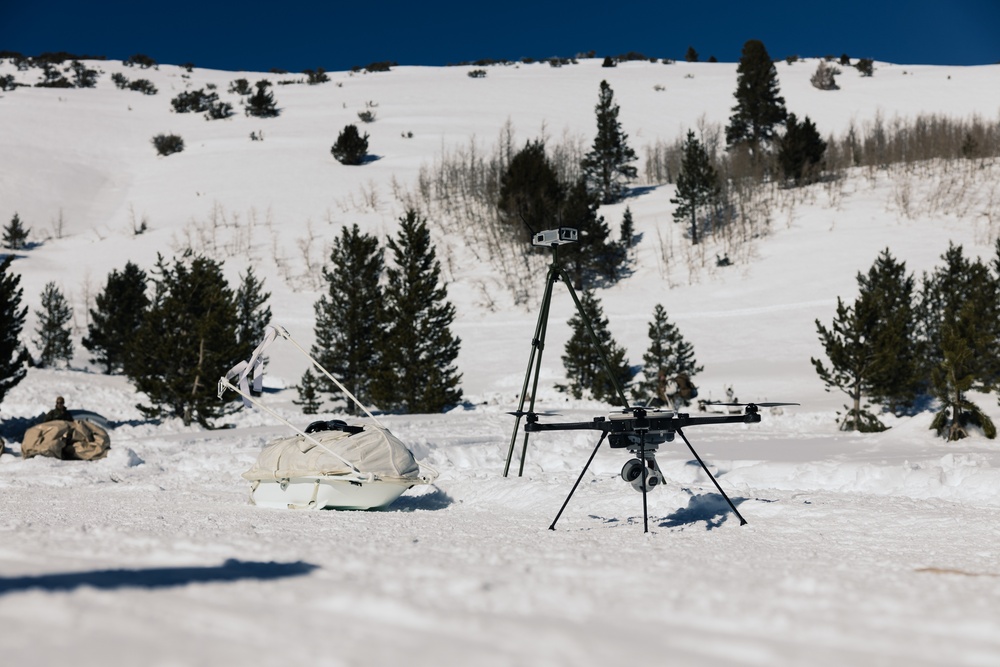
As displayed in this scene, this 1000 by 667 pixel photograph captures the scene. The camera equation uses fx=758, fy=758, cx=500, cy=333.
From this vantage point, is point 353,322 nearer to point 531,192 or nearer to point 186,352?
point 186,352

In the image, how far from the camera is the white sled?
27.9ft

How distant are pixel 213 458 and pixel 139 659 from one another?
37.1ft

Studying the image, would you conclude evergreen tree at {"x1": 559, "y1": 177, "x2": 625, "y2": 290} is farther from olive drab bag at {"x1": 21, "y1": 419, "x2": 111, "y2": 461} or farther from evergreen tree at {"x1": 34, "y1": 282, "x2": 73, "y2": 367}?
olive drab bag at {"x1": 21, "y1": 419, "x2": 111, "y2": 461}

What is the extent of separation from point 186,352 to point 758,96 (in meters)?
51.9

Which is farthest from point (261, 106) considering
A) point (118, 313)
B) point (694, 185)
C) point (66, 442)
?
point (66, 442)

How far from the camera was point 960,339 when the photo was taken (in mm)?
17078

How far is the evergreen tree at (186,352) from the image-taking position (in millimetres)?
23156

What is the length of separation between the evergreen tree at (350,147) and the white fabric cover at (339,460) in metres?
55.4

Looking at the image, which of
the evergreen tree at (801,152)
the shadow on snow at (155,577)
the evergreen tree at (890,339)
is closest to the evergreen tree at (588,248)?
the evergreen tree at (801,152)

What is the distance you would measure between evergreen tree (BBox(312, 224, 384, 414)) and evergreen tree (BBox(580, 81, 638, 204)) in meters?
30.3

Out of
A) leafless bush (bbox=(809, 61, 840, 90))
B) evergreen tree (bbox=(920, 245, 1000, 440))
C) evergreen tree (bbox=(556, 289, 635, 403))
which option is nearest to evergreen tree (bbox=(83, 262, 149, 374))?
evergreen tree (bbox=(556, 289, 635, 403))

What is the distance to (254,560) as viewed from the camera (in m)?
3.80

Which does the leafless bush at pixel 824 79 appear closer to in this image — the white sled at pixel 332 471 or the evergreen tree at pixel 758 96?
the evergreen tree at pixel 758 96

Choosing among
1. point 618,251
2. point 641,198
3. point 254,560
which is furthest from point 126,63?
point 254,560
